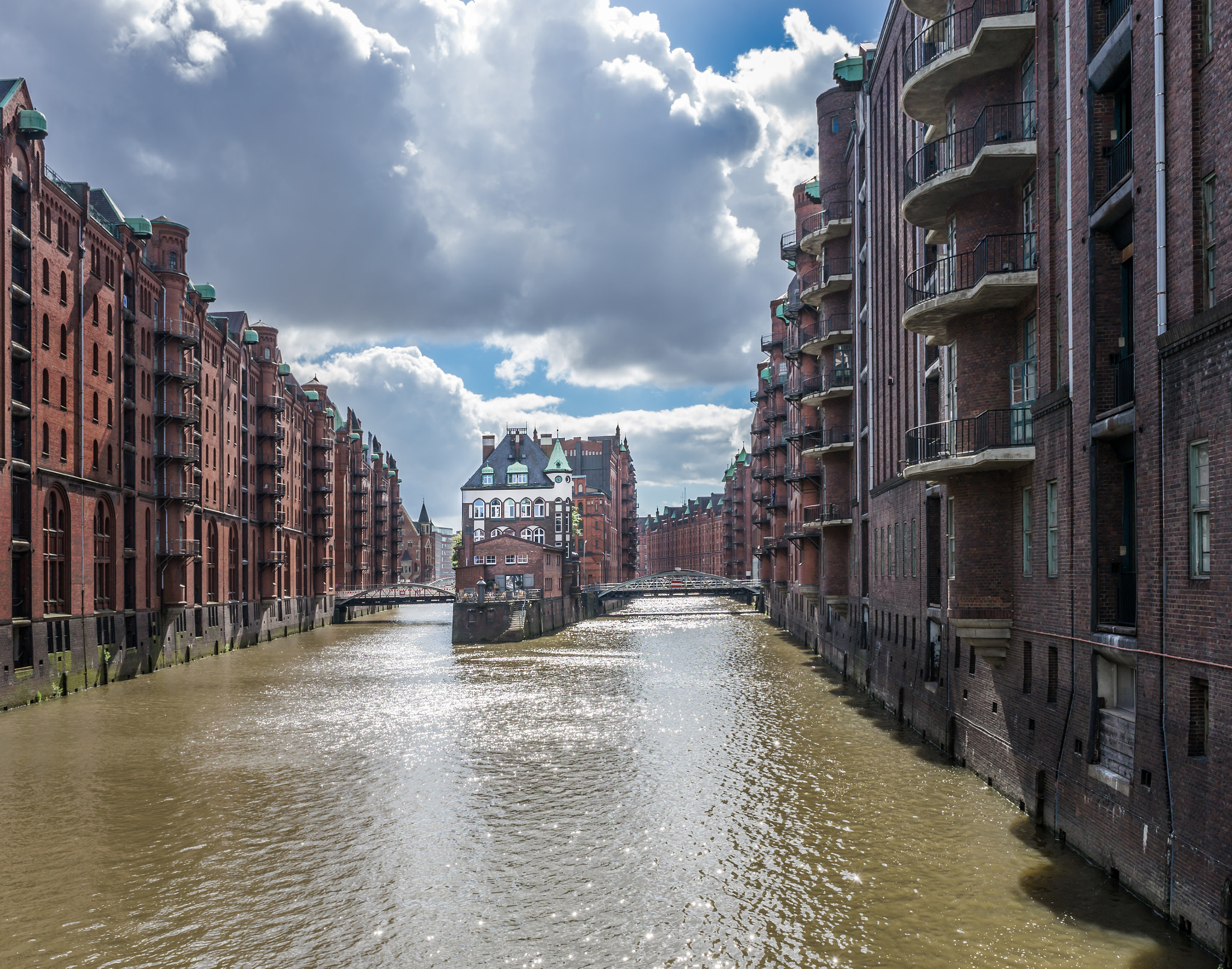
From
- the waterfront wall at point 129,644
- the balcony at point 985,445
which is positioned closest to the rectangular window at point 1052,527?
the balcony at point 985,445

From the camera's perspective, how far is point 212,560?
68.4 metres

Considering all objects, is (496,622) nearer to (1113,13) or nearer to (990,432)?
(990,432)

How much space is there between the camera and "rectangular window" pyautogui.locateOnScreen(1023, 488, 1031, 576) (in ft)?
70.5

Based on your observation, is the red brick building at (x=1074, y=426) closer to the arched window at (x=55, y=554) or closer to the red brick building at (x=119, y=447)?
the red brick building at (x=119, y=447)

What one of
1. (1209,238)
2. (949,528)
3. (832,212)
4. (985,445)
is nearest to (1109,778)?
(985,445)

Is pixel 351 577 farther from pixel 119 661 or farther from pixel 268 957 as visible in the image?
pixel 268 957

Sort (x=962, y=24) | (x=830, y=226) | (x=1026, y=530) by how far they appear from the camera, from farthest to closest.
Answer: (x=830, y=226), (x=962, y=24), (x=1026, y=530)

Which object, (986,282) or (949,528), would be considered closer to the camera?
(986,282)

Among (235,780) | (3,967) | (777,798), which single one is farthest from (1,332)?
(777,798)

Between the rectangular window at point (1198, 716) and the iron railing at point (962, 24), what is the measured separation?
15.2m

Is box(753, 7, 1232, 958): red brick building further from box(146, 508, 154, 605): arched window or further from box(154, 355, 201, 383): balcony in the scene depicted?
box(154, 355, 201, 383): balcony

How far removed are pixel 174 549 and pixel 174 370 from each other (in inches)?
409

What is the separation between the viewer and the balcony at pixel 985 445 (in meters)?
21.3

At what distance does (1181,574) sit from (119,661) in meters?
48.5
